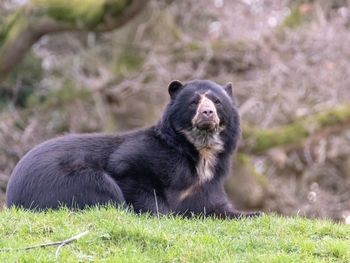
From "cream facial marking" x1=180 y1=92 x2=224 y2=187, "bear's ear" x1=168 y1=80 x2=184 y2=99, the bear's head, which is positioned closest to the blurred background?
"bear's ear" x1=168 y1=80 x2=184 y2=99

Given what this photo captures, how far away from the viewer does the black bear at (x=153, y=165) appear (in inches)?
393

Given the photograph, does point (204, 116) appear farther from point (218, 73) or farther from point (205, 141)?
point (218, 73)

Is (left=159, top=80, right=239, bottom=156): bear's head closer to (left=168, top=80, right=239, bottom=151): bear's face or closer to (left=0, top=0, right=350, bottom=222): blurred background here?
(left=168, top=80, right=239, bottom=151): bear's face

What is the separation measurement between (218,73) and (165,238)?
40.8 feet

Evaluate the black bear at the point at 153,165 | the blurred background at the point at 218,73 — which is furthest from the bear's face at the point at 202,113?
the blurred background at the point at 218,73

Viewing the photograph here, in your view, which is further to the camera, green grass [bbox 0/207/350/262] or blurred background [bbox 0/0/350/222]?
blurred background [bbox 0/0/350/222]

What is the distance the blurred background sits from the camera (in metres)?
19.1

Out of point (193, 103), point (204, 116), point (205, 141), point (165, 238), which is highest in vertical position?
point (193, 103)

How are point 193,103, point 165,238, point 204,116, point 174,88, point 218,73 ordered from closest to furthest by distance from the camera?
point 165,238 < point 204,116 < point 193,103 < point 174,88 < point 218,73

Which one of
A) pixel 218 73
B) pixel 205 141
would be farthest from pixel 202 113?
pixel 218 73

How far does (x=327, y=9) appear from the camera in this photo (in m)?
21.3

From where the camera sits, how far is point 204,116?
1027 cm

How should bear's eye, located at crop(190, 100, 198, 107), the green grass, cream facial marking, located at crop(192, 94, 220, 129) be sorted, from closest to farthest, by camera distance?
the green grass, cream facial marking, located at crop(192, 94, 220, 129), bear's eye, located at crop(190, 100, 198, 107)

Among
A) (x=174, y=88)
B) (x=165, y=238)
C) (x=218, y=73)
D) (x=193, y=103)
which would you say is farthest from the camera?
(x=218, y=73)
